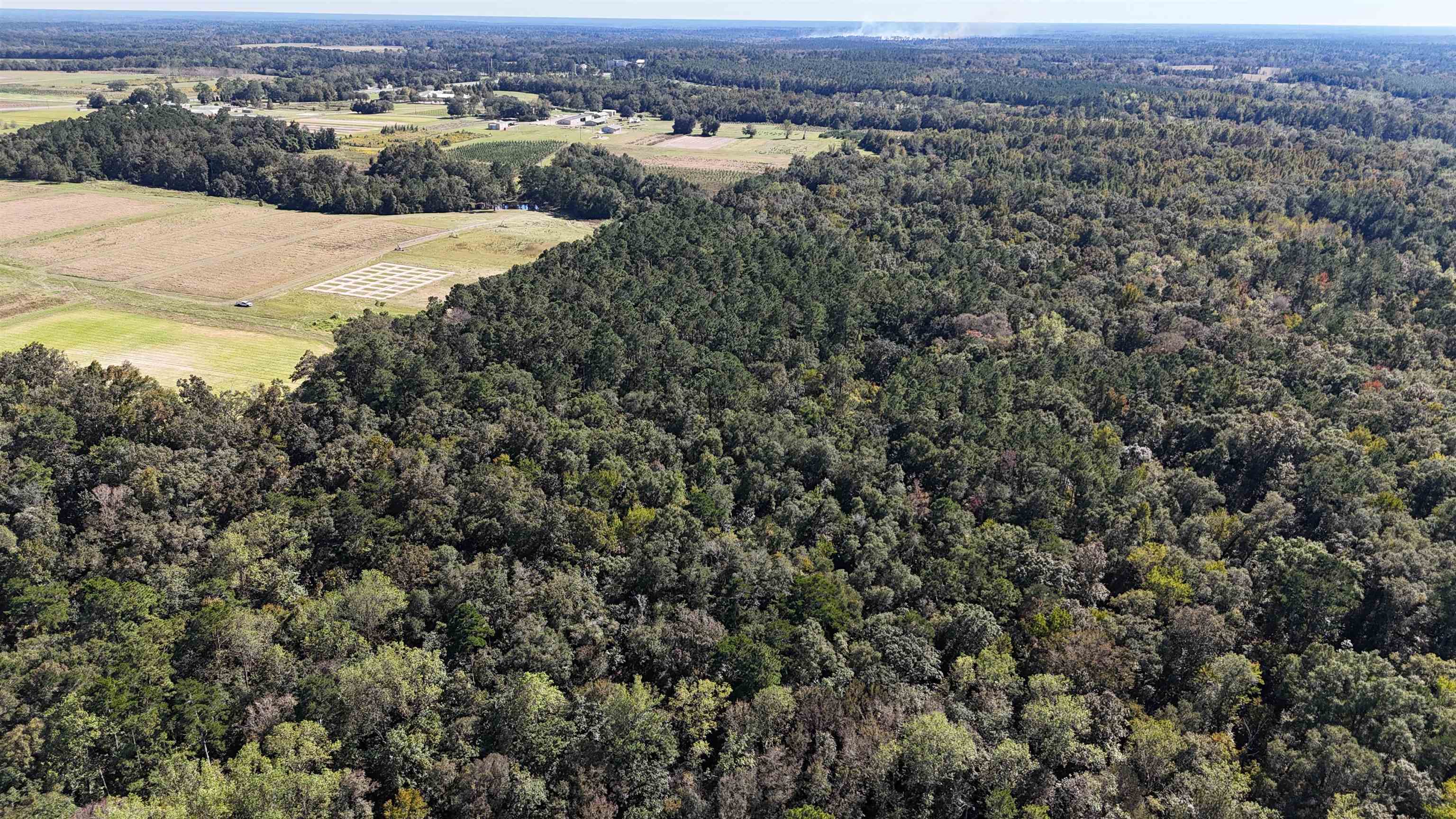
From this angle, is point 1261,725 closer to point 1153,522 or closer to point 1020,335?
point 1153,522

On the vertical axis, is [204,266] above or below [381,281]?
above

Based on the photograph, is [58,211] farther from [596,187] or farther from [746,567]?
[746,567]

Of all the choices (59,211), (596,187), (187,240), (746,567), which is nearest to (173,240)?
(187,240)

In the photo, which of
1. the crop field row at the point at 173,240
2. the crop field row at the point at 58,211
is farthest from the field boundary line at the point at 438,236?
the crop field row at the point at 58,211

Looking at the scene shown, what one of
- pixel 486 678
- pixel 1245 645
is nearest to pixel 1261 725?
pixel 1245 645

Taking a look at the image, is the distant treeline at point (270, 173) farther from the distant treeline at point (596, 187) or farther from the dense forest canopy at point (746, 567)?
the dense forest canopy at point (746, 567)
